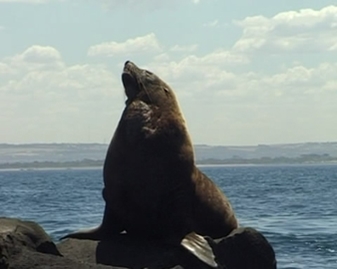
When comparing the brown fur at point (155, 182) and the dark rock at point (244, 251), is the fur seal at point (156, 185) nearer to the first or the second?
the brown fur at point (155, 182)

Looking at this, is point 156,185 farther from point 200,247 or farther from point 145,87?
point 145,87

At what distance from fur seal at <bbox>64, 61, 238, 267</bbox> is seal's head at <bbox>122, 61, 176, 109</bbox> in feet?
0.21

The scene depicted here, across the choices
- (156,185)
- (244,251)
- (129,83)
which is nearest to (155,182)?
(156,185)

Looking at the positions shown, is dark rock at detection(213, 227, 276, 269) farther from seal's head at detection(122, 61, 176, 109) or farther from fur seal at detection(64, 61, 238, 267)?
seal's head at detection(122, 61, 176, 109)

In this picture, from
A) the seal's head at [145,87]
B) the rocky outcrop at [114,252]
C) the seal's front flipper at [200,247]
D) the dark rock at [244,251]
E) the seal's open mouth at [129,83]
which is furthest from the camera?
the seal's open mouth at [129,83]

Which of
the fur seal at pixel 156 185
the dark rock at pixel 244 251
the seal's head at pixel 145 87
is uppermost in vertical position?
the seal's head at pixel 145 87

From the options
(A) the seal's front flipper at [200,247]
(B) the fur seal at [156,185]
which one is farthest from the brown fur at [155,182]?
(A) the seal's front flipper at [200,247]

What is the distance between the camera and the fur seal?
9.65m

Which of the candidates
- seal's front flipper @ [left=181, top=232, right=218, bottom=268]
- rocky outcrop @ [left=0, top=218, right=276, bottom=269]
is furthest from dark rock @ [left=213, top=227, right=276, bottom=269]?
seal's front flipper @ [left=181, top=232, right=218, bottom=268]

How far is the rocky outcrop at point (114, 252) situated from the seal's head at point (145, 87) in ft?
5.00

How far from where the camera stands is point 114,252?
9438 millimetres

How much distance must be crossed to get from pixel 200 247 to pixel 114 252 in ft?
2.85

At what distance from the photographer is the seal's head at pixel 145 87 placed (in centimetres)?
1035

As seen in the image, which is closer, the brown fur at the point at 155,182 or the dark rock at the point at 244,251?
the brown fur at the point at 155,182
